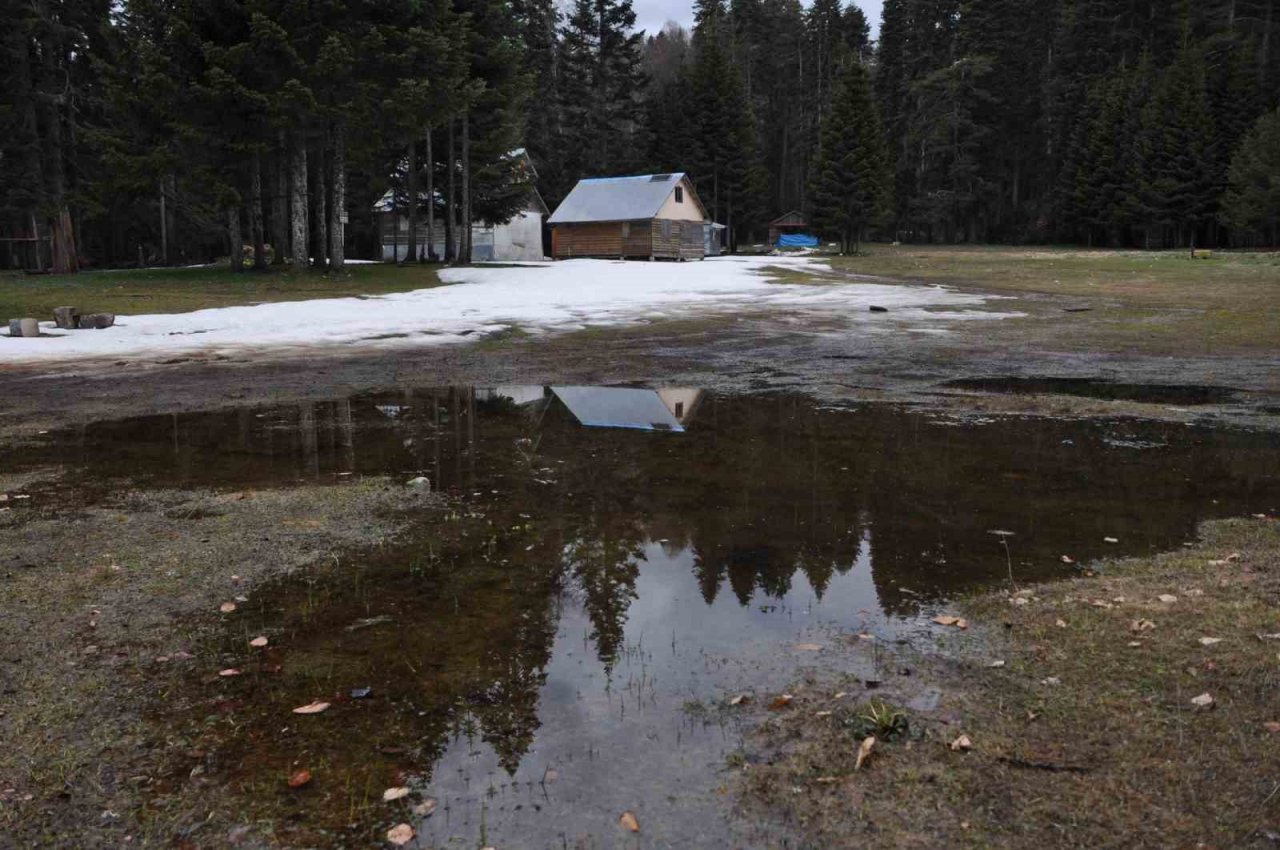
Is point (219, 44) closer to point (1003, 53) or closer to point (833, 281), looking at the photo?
point (833, 281)

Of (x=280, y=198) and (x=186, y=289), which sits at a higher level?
(x=280, y=198)

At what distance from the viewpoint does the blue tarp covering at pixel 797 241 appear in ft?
243

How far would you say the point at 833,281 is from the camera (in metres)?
34.9

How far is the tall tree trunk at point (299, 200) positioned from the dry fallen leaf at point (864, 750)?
2996 centimetres

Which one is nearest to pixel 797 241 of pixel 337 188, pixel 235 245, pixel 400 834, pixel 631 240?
pixel 631 240

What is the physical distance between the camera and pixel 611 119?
6975 cm

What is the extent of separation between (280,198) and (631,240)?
2447 centimetres

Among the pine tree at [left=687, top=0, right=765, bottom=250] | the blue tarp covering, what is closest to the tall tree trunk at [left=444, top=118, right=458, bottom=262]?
the pine tree at [left=687, top=0, right=765, bottom=250]

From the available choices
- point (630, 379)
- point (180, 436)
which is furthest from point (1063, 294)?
point (180, 436)

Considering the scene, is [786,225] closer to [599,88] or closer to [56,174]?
[599,88]

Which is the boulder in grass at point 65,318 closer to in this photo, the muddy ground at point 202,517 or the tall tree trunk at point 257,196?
the muddy ground at point 202,517

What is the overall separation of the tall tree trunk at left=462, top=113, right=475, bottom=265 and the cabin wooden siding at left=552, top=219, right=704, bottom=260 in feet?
46.9

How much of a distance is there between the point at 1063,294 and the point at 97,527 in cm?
2700

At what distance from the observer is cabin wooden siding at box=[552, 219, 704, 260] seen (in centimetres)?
5350
